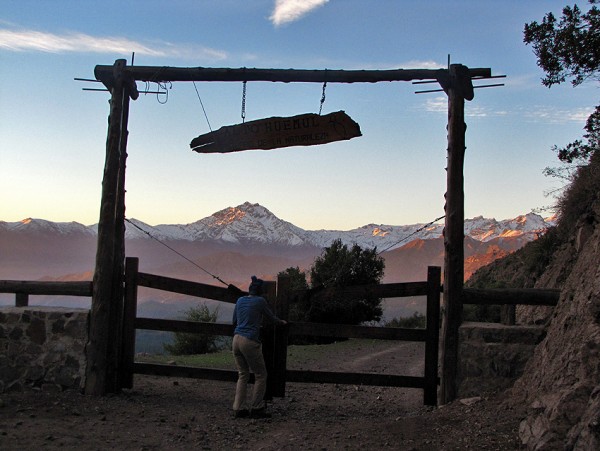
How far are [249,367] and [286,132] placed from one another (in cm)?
371

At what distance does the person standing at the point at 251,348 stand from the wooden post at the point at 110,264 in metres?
2.27

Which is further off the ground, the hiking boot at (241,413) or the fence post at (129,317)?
the fence post at (129,317)

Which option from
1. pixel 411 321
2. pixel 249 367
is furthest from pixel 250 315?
pixel 411 321

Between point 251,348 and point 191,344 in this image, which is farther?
point 191,344

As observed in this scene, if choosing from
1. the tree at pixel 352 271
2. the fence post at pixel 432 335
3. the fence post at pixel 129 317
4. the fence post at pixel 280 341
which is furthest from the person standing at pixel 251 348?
the tree at pixel 352 271

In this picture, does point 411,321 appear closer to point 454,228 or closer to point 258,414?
point 454,228

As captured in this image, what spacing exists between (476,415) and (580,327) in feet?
5.61

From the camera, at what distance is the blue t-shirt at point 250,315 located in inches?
322

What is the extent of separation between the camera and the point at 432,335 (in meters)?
8.78

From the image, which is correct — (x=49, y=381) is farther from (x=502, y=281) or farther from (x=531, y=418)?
(x=502, y=281)

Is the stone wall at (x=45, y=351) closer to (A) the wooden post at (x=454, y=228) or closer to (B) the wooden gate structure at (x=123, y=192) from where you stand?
(B) the wooden gate structure at (x=123, y=192)

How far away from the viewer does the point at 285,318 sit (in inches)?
357

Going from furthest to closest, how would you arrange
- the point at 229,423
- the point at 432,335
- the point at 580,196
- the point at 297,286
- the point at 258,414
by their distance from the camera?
the point at 297,286 → the point at 580,196 → the point at 432,335 → the point at 258,414 → the point at 229,423

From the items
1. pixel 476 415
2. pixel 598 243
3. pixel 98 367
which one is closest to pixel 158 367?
pixel 98 367
